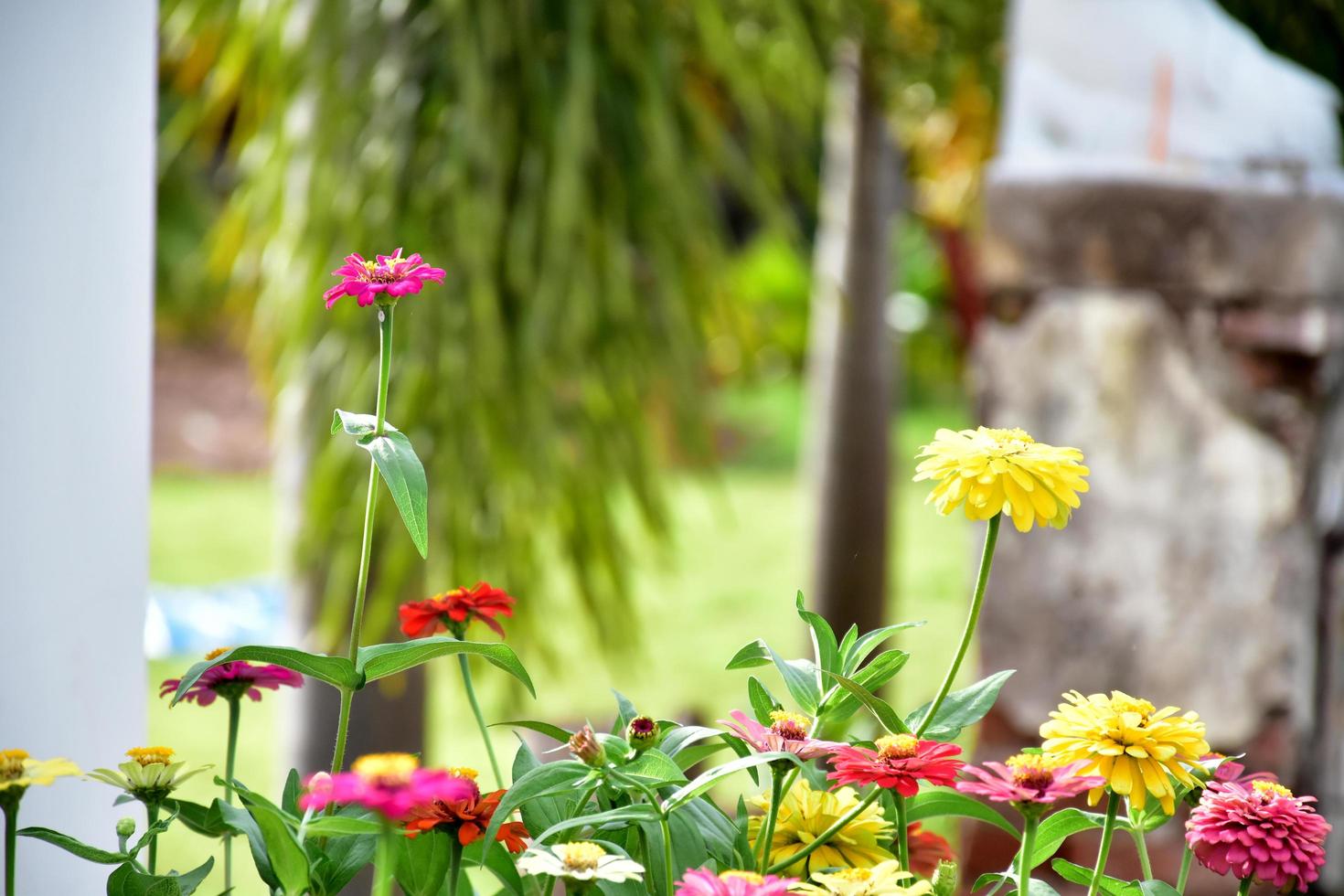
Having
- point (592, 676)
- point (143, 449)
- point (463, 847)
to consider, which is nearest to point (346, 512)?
point (143, 449)

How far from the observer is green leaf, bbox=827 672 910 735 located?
0.29 m

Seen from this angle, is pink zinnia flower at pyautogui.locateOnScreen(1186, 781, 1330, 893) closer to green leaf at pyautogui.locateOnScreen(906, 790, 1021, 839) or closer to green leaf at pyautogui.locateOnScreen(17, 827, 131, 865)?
green leaf at pyautogui.locateOnScreen(906, 790, 1021, 839)

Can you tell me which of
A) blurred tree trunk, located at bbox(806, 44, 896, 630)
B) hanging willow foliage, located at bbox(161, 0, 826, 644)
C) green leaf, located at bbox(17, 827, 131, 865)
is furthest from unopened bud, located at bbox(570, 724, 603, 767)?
blurred tree trunk, located at bbox(806, 44, 896, 630)

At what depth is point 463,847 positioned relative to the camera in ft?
1.02

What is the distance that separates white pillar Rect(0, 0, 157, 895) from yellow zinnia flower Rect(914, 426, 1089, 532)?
Result: 254 millimetres

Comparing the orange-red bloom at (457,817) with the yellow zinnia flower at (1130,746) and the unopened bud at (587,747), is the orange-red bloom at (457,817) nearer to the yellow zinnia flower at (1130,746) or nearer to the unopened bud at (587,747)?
the unopened bud at (587,747)

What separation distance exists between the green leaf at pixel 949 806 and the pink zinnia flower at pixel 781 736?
0.14 feet

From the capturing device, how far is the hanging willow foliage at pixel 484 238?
1010mm

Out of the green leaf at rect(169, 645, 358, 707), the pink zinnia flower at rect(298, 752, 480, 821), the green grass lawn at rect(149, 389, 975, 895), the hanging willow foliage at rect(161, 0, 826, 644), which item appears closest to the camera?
the pink zinnia flower at rect(298, 752, 480, 821)

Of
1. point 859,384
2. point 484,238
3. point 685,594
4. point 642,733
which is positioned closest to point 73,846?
point 642,733

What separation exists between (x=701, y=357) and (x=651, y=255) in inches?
4.2

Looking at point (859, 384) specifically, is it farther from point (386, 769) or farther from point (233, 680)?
point (386, 769)

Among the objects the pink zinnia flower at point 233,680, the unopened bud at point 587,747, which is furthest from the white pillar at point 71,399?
the unopened bud at point 587,747

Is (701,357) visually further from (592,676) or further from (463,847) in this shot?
(592,676)
